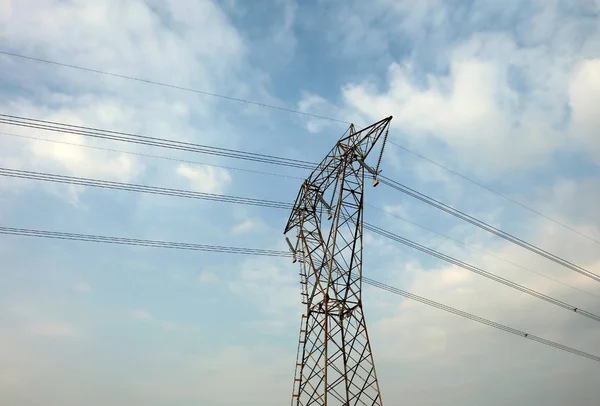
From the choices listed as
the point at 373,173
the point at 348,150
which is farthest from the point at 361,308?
the point at 348,150

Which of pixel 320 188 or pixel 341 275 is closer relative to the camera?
pixel 341 275

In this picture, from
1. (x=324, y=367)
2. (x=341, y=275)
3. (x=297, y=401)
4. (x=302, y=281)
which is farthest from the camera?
(x=302, y=281)

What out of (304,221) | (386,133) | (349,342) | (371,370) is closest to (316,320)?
(349,342)

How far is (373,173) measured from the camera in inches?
1117

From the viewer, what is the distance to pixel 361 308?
2772 cm

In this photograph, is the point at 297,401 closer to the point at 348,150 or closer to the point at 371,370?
the point at 371,370

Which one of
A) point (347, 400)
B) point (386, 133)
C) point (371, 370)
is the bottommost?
point (347, 400)

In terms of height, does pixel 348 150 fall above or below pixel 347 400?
above

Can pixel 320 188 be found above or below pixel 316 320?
above

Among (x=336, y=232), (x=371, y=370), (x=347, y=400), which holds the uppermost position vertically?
(x=336, y=232)

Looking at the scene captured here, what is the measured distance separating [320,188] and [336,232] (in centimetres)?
507

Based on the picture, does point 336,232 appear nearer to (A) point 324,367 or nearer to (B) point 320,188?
(B) point 320,188

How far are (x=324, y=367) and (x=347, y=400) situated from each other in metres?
2.50

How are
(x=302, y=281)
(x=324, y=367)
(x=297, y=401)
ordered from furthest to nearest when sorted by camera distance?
1. (x=302, y=281)
2. (x=297, y=401)
3. (x=324, y=367)
